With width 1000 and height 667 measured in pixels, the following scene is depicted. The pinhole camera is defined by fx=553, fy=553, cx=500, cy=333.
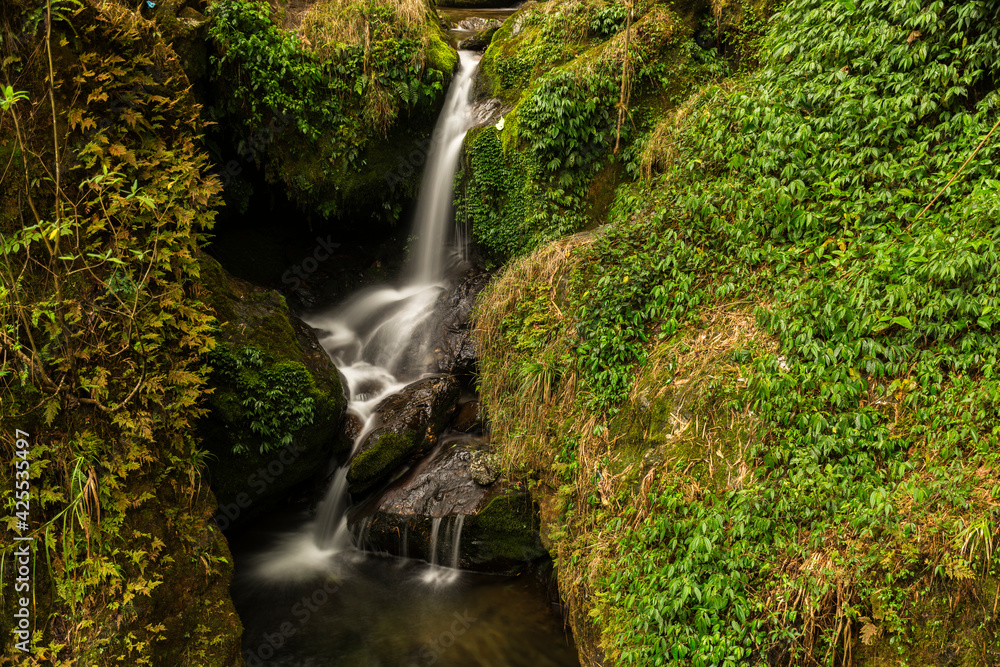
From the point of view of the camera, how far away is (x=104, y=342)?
402 centimetres

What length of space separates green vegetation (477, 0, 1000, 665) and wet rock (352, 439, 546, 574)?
639 mm

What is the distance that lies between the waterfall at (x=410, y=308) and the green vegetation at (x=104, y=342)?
3.32 m

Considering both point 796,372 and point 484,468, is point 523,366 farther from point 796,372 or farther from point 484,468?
point 796,372

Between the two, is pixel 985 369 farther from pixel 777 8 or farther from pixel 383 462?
pixel 383 462

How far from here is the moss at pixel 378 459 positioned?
675 cm

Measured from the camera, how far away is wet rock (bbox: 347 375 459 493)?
22.2 ft

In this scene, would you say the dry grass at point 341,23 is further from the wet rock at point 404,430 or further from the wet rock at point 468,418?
the wet rock at point 468,418

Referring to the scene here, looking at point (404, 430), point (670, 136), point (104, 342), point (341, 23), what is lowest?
point (404, 430)

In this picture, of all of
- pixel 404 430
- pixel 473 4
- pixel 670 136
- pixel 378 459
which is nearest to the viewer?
pixel 670 136

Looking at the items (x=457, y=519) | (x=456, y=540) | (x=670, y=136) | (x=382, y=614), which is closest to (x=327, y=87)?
(x=670, y=136)

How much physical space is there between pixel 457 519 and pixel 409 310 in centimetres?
372

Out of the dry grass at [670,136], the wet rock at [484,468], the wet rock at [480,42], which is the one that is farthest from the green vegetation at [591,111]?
the wet rock at [484,468]

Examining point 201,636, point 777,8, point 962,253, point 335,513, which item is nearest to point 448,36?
point 777,8

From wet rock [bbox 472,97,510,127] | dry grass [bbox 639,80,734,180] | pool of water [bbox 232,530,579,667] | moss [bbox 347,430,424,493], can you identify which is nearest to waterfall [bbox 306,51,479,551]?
wet rock [bbox 472,97,510,127]
